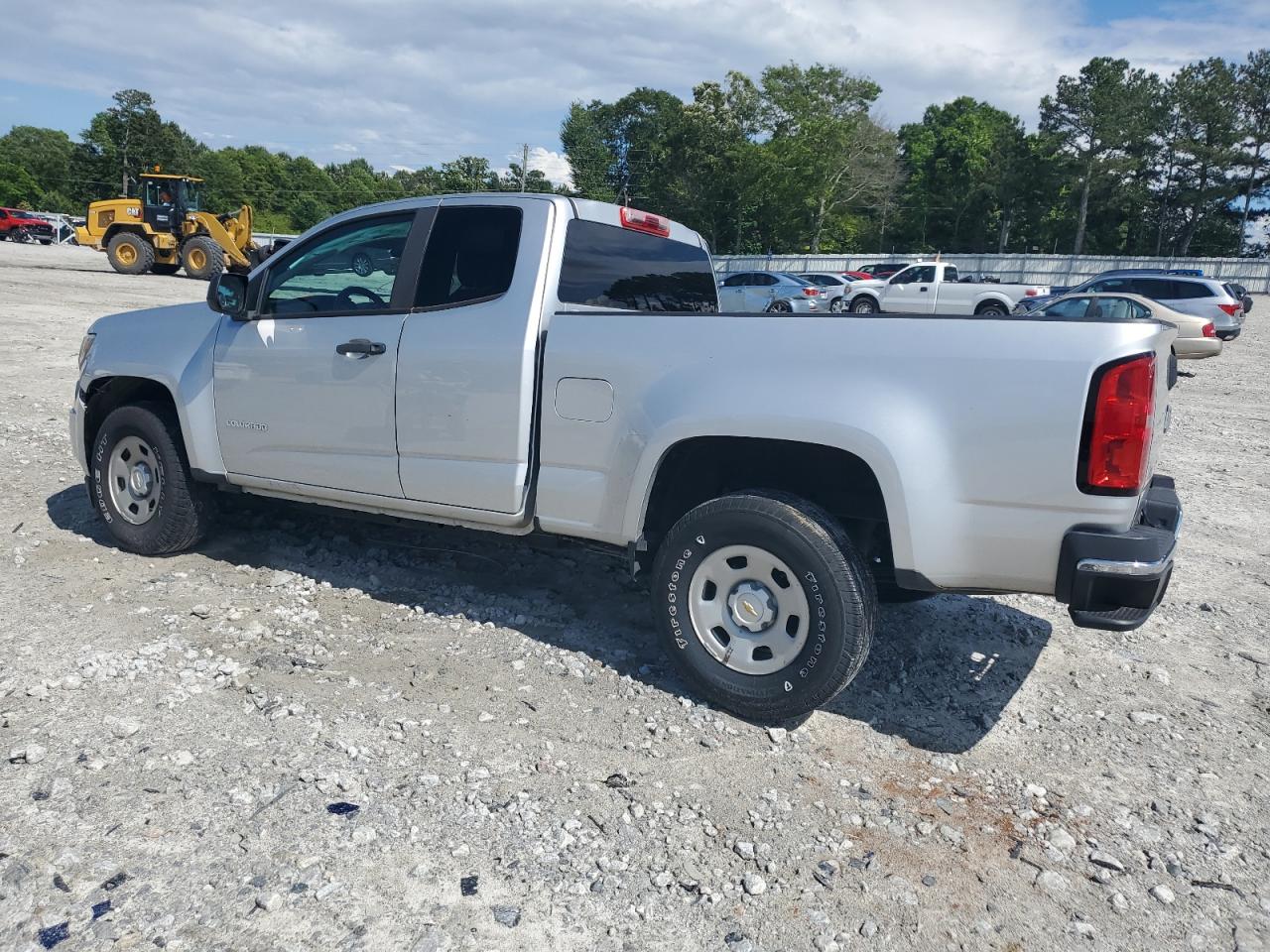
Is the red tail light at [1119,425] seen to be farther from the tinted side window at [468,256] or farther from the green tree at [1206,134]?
the green tree at [1206,134]

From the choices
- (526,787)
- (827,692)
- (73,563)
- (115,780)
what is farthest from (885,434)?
(73,563)

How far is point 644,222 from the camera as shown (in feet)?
15.3

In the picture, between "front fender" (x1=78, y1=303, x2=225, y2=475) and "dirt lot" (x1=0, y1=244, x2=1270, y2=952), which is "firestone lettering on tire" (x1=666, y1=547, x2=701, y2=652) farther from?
"front fender" (x1=78, y1=303, x2=225, y2=475)

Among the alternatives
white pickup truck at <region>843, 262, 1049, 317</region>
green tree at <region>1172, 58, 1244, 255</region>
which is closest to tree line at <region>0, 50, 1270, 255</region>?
green tree at <region>1172, 58, 1244, 255</region>

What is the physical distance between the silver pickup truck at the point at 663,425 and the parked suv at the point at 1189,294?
19.3 meters

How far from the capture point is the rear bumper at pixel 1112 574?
2969 millimetres

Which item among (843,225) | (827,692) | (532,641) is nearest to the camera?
(827,692)

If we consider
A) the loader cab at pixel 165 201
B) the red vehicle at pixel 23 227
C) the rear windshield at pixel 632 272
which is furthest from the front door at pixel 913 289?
the red vehicle at pixel 23 227

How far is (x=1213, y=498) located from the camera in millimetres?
7484

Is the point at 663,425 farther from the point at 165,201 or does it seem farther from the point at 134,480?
the point at 165,201

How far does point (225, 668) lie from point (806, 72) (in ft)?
210

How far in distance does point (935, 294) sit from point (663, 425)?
84.4ft

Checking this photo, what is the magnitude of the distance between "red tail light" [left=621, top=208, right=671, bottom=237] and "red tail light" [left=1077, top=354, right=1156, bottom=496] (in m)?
2.28

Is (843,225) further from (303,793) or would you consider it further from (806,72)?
(303,793)
